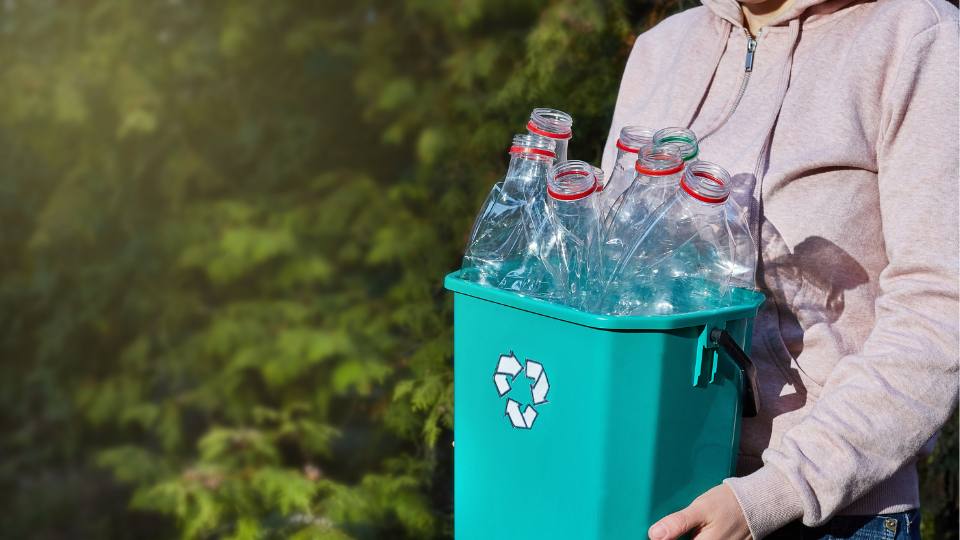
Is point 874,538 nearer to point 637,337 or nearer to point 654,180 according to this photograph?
point 637,337

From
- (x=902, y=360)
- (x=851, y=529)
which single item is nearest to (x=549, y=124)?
(x=902, y=360)

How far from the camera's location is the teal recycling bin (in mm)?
1044

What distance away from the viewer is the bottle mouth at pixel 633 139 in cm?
116

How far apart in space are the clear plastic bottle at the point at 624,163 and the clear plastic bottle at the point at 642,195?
2.1 inches

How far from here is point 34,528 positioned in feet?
11.8

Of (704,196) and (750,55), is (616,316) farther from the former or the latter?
(750,55)

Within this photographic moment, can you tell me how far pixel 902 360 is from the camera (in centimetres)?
104

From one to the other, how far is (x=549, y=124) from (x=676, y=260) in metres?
0.26

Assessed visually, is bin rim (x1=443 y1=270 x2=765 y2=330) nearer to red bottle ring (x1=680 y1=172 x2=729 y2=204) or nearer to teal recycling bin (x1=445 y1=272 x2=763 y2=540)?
teal recycling bin (x1=445 y1=272 x2=763 y2=540)

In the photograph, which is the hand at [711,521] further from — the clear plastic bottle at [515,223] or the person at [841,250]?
the clear plastic bottle at [515,223]

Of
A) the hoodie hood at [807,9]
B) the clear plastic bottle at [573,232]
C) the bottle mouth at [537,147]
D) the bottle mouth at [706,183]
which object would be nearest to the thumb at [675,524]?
the clear plastic bottle at [573,232]

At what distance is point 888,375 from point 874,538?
30cm

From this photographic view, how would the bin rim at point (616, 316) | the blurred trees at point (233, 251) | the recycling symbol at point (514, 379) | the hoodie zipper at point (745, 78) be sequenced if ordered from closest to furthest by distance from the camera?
the bin rim at point (616, 316) < the recycling symbol at point (514, 379) < the hoodie zipper at point (745, 78) < the blurred trees at point (233, 251)

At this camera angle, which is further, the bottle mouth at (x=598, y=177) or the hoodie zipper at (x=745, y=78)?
the hoodie zipper at (x=745, y=78)
